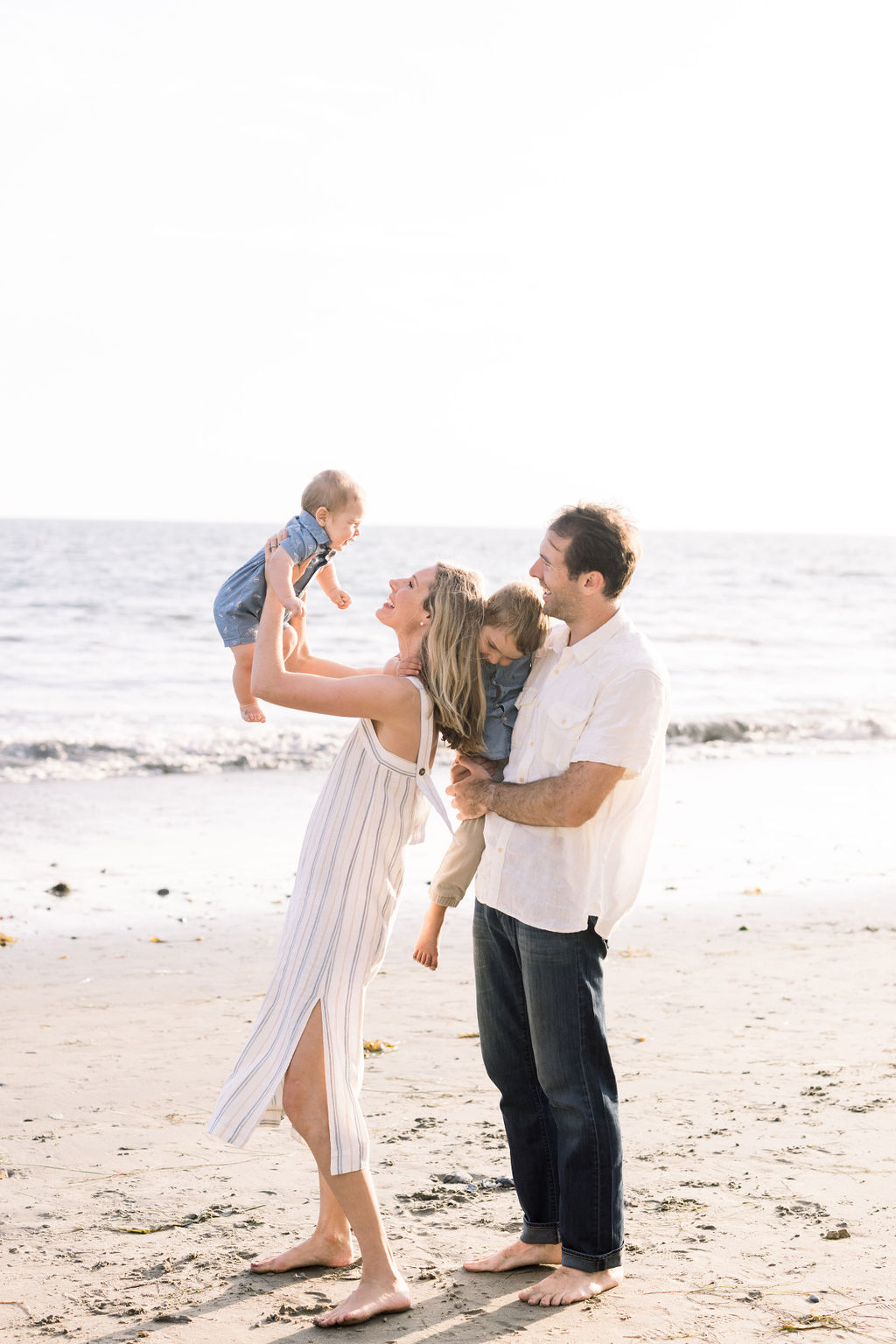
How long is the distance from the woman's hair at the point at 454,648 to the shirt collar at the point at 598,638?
24cm

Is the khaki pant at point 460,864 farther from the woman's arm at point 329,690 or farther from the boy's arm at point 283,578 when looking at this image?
the boy's arm at point 283,578

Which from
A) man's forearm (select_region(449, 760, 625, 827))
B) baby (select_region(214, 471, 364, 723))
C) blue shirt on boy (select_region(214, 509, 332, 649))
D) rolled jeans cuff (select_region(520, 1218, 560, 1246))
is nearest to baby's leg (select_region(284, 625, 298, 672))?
baby (select_region(214, 471, 364, 723))

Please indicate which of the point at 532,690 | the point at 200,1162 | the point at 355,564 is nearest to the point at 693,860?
the point at 200,1162

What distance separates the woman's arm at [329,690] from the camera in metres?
2.99

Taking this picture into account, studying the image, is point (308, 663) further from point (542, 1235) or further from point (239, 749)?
point (239, 749)

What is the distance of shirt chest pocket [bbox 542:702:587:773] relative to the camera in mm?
2996

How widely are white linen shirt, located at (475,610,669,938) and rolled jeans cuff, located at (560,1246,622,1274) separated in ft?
2.71

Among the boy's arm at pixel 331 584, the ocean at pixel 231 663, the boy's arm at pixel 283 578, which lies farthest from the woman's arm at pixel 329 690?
the ocean at pixel 231 663

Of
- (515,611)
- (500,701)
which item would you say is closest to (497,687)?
(500,701)

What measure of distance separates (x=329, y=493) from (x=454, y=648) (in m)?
0.86

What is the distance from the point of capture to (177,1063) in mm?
4730

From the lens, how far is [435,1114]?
430cm

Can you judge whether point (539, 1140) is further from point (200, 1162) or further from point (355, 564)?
point (355, 564)

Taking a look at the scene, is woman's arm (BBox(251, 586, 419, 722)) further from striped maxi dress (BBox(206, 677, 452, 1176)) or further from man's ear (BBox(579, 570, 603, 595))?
man's ear (BBox(579, 570, 603, 595))
